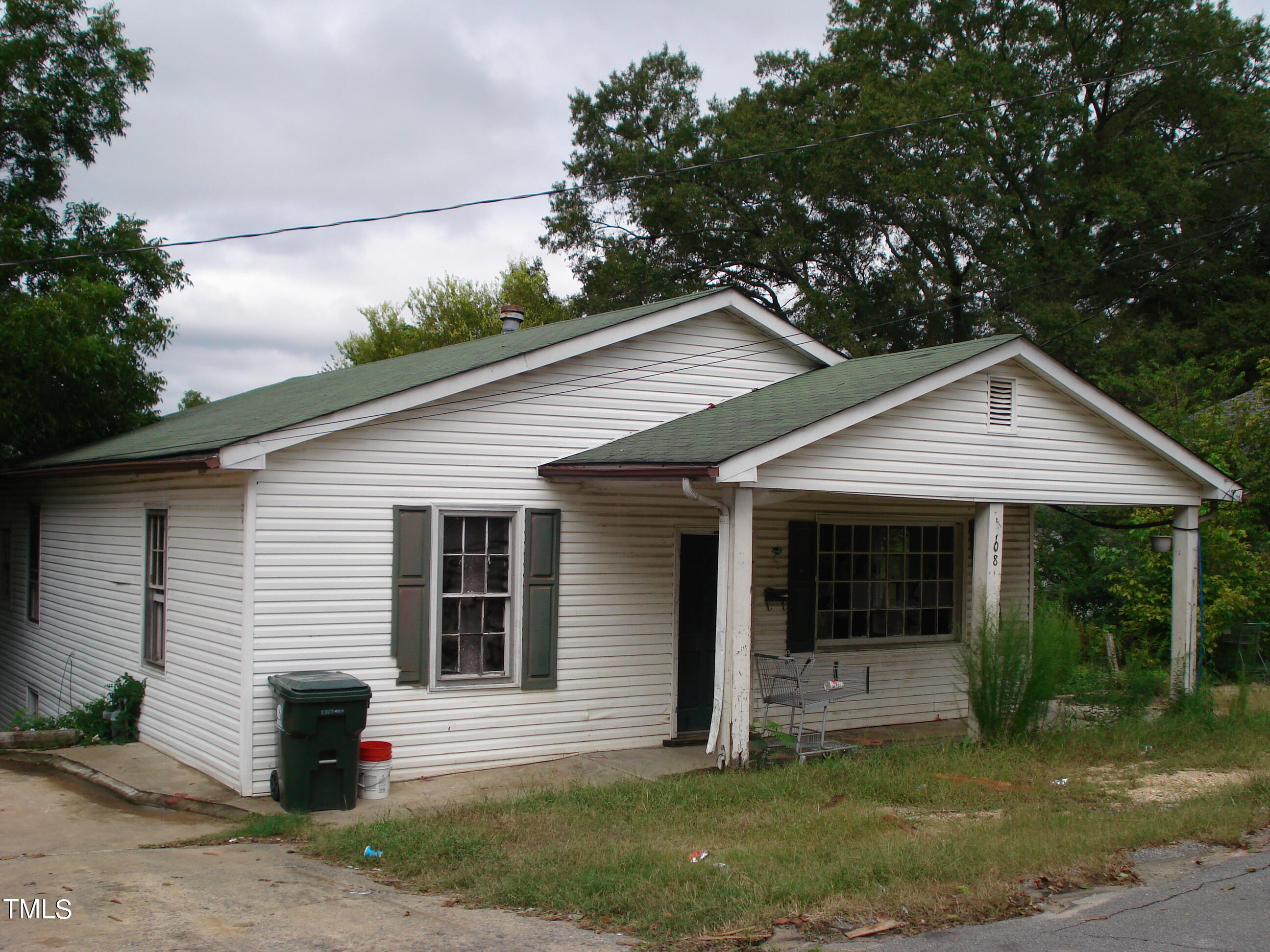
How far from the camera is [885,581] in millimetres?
12477

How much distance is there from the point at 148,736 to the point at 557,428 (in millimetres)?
4920

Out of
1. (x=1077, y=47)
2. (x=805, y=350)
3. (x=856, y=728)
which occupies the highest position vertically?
(x=1077, y=47)

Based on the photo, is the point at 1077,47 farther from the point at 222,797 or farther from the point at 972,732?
the point at 222,797

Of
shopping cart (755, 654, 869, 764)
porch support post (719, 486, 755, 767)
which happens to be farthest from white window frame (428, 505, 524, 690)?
shopping cart (755, 654, 869, 764)

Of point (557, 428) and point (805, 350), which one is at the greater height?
point (805, 350)

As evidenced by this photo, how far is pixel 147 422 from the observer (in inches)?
683

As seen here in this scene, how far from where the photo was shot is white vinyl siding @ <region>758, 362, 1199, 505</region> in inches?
369

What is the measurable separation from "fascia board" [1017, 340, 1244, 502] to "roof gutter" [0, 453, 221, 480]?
7.13 m

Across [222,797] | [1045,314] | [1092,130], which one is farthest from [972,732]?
[1092,130]

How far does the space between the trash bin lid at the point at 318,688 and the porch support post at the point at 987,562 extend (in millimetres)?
5385

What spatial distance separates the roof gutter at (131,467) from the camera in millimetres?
8391

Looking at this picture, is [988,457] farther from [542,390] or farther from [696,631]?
[542,390]

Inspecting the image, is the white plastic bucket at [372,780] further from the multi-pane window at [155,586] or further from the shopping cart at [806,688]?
the shopping cart at [806,688]

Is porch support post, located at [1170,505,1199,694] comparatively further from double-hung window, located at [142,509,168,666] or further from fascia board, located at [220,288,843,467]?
double-hung window, located at [142,509,168,666]
